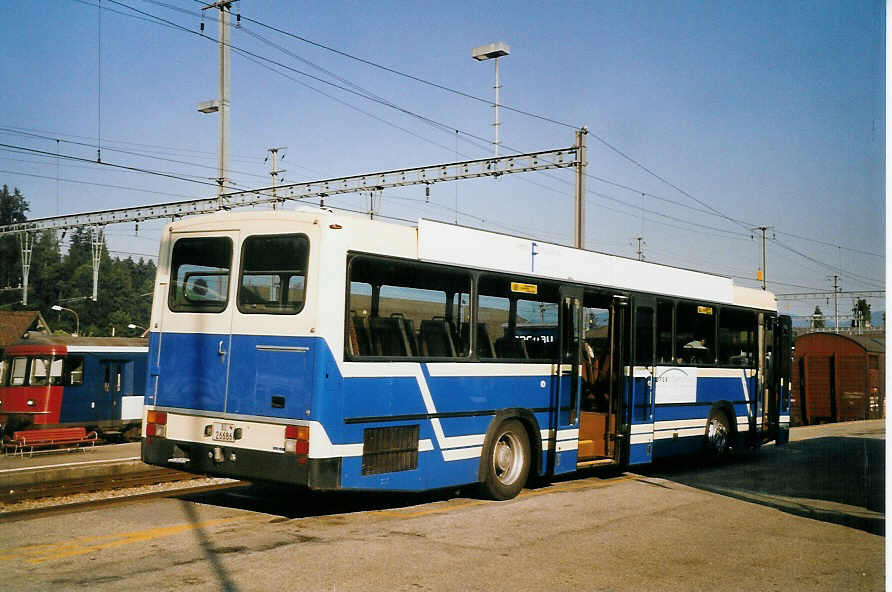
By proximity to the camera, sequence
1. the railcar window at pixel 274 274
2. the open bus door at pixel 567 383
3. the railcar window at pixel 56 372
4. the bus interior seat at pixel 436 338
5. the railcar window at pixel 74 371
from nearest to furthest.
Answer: the railcar window at pixel 274 274 → the bus interior seat at pixel 436 338 → the open bus door at pixel 567 383 → the railcar window at pixel 56 372 → the railcar window at pixel 74 371

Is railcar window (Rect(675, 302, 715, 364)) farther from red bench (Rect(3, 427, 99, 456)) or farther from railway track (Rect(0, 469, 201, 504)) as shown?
red bench (Rect(3, 427, 99, 456))

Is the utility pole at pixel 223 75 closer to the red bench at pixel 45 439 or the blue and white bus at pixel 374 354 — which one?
the red bench at pixel 45 439

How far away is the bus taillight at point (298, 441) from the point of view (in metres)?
8.58

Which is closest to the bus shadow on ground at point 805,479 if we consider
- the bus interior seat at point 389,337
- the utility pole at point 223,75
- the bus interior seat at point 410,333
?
the bus interior seat at point 410,333

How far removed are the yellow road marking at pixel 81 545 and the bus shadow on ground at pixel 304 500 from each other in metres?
1.45

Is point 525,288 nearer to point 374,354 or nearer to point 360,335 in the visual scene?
point 374,354

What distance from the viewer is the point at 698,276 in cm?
1496

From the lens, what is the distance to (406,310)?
382 inches

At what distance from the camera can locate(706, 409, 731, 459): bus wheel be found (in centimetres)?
1516

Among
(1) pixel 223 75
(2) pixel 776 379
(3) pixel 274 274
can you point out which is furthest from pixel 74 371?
(2) pixel 776 379

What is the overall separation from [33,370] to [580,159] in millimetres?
15973

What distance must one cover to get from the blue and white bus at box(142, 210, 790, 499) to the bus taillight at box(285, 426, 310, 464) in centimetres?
2

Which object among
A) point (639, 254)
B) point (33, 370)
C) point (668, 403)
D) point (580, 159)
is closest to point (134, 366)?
point (33, 370)

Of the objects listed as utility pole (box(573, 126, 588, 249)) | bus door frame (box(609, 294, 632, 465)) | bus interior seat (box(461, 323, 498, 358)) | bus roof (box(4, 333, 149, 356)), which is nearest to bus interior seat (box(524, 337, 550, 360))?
bus interior seat (box(461, 323, 498, 358))
